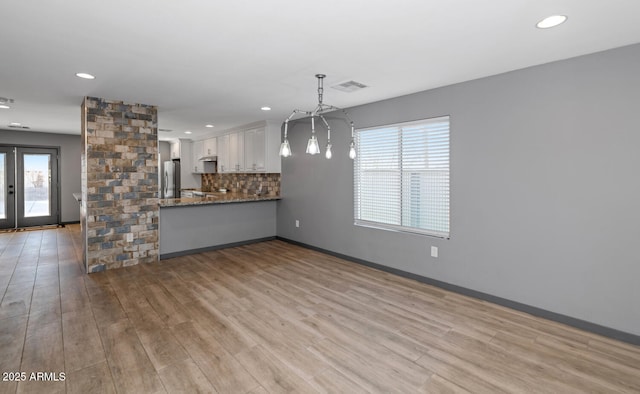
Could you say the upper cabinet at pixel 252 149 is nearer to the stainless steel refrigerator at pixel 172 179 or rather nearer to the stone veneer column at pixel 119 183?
the stone veneer column at pixel 119 183

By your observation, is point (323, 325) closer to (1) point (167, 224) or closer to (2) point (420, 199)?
(2) point (420, 199)

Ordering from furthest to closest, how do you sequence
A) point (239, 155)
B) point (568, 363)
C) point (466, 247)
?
point (239, 155)
point (466, 247)
point (568, 363)

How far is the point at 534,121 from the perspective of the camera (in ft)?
9.71

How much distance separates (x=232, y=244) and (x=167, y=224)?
1.19m

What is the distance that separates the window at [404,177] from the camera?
3730 mm

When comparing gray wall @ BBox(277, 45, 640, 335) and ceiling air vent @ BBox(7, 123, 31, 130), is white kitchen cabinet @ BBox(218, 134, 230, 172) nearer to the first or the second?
ceiling air vent @ BBox(7, 123, 31, 130)

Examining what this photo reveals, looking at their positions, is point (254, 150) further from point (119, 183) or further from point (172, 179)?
point (172, 179)

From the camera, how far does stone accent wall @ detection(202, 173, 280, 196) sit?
20.8 ft

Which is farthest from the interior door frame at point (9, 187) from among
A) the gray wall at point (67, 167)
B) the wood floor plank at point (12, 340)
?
the wood floor plank at point (12, 340)

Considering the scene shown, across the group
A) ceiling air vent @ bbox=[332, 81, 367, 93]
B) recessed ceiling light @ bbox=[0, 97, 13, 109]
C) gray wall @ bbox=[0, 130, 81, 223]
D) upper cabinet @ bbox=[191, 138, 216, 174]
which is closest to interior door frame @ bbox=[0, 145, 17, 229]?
gray wall @ bbox=[0, 130, 81, 223]

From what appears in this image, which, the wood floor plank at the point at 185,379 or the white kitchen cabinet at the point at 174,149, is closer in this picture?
the wood floor plank at the point at 185,379

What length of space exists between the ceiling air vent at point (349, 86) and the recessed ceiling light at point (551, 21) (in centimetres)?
171

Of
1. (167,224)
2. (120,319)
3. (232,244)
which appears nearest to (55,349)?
(120,319)

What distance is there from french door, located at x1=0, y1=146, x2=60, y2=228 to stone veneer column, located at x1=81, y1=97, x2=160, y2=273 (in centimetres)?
470
